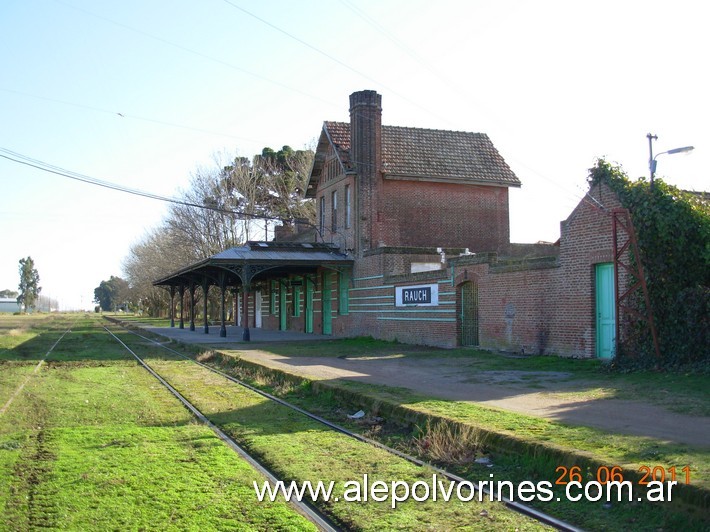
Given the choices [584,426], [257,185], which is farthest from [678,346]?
[257,185]

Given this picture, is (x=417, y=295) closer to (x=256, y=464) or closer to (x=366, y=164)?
(x=366, y=164)

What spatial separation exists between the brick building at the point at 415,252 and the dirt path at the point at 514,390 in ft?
8.99

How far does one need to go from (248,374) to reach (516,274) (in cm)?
756

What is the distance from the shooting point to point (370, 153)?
28516 millimetres

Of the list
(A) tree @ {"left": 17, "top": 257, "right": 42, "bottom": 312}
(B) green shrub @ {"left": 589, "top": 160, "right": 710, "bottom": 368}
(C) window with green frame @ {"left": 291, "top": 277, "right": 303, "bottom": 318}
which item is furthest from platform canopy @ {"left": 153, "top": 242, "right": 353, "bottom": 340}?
(A) tree @ {"left": 17, "top": 257, "right": 42, "bottom": 312}

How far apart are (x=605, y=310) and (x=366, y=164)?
49.6 ft

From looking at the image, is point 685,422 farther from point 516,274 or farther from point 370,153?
point 370,153

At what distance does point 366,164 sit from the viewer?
93.2 ft

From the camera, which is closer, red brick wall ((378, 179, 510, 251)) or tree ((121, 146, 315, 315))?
red brick wall ((378, 179, 510, 251))

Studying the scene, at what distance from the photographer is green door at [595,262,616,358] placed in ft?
49.3

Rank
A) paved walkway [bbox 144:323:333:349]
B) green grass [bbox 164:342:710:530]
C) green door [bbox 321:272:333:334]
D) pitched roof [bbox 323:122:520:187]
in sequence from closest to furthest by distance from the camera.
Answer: green grass [bbox 164:342:710:530] < paved walkway [bbox 144:323:333:349] < pitched roof [bbox 323:122:520:187] < green door [bbox 321:272:333:334]

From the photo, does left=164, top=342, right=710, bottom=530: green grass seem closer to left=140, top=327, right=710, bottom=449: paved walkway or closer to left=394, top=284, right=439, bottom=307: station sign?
left=140, top=327, right=710, bottom=449: paved walkway

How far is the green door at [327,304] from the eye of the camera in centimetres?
3216
